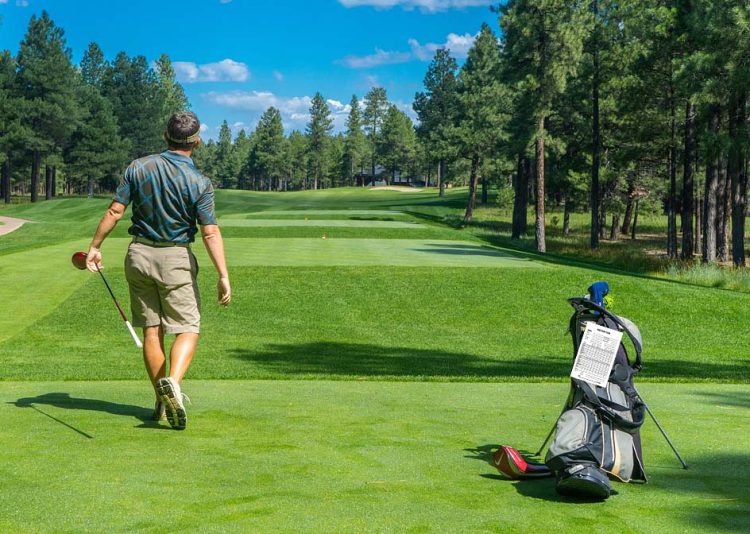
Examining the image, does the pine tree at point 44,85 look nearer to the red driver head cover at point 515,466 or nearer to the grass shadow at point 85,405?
the grass shadow at point 85,405

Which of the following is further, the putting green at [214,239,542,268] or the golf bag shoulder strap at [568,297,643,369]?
the putting green at [214,239,542,268]

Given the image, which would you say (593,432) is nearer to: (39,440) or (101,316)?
(39,440)

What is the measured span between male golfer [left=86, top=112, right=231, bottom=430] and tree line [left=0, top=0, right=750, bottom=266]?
29162mm

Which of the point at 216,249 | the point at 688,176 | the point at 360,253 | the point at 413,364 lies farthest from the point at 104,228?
the point at 688,176

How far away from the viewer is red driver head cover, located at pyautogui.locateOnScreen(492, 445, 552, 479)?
5344 millimetres

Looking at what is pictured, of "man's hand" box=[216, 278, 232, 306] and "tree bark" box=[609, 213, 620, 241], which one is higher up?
"tree bark" box=[609, 213, 620, 241]

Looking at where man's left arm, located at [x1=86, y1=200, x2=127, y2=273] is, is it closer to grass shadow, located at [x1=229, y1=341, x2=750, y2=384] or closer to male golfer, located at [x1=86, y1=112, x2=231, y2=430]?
male golfer, located at [x1=86, y1=112, x2=231, y2=430]

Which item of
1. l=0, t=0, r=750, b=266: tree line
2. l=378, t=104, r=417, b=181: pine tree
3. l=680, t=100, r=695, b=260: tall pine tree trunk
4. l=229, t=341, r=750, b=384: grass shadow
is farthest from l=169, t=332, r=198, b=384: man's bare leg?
l=378, t=104, r=417, b=181: pine tree

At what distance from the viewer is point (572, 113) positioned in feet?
186

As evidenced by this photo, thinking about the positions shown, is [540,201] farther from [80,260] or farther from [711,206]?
[80,260]

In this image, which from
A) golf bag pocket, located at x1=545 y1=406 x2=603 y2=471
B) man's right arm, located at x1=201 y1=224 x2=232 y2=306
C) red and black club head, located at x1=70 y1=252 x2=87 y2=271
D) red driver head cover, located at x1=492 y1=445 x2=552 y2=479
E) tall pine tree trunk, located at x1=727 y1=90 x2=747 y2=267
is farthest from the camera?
tall pine tree trunk, located at x1=727 y1=90 x2=747 y2=267

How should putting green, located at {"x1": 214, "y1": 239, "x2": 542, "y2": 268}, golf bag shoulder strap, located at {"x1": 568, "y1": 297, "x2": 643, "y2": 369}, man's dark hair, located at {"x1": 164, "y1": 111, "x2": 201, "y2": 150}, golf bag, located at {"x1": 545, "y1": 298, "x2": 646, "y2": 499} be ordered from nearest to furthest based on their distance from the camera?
golf bag, located at {"x1": 545, "y1": 298, "x2": 646, "y2": 499}, golf bag shoulder strap, located at {"x1": 568, "y1": 297, "x2": 643, "y2": 369}, man's dark hair, located at {"x1": 164, "y1": 111, "x2": 201, "y2": 150}, putting green, located at {"x1": 214, "y1": 239, "x2": 542, "y2": 268}

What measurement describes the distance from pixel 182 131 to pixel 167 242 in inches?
37.2

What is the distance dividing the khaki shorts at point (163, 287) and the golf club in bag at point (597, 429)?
2.90 metres
